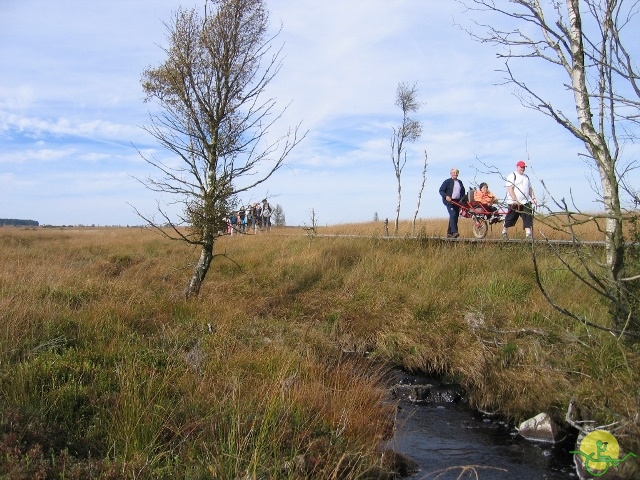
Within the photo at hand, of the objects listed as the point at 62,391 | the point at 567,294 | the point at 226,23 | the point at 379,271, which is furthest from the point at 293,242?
the point at 62,391

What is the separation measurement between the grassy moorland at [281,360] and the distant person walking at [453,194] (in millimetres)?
1075

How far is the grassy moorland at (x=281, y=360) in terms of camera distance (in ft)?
13.8

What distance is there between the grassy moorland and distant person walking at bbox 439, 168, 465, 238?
1075 mm

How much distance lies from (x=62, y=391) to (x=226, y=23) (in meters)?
7.46

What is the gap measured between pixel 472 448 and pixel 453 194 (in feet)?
29.0

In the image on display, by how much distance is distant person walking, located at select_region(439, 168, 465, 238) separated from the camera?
13.8 metres

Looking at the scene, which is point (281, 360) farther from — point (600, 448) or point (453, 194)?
point (453, 194)

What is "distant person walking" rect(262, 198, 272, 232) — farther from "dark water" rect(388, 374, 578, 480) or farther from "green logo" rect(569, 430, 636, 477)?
"green logo" rect(569, 430, 636, 477)

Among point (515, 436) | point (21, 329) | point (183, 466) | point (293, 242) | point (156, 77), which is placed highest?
Answer: point (156, 77)

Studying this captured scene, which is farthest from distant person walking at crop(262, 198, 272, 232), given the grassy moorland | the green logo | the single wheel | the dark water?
the green logo

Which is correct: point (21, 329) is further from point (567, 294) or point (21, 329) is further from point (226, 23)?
point (567, 294)

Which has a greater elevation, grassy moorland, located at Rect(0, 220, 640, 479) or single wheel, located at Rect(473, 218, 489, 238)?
single wheel, located at Rect(473, 218, 489, 238)

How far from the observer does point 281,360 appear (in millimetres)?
6293

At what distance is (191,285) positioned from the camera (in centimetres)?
1079
